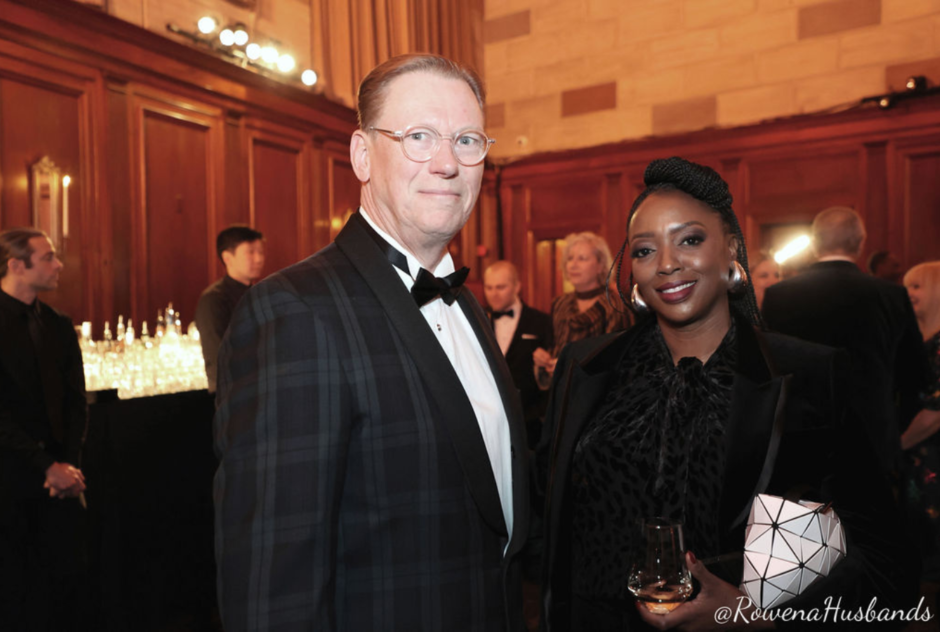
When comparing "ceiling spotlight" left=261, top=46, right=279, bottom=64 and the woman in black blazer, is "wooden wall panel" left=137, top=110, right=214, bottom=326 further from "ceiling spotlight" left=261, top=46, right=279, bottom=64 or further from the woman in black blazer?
the woman in black blazer

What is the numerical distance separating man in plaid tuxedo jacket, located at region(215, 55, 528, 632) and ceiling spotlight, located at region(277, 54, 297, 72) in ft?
19.9

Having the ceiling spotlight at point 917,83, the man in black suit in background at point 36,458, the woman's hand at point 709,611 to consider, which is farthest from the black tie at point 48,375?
the ceiling spotlight at point 917,83

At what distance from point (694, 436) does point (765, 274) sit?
4.43 m

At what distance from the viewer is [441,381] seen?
4.15 ft

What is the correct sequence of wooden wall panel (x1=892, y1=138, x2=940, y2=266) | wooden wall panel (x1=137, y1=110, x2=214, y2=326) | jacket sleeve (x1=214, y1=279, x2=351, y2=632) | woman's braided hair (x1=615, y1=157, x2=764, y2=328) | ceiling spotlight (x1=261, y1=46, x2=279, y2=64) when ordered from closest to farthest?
jacket sleeve (x1=214, y1=279, x2=351, y2=632), woman's braided hair (x1=615, y1=157, x2=764, y2=328), wooden wall panel (x1=137, y1=110, x2=214, y2=326), ceiling spotlight (x1=261, y1=46, x2=279, y2=64), wooden wall panel (x1=892, y1=138, x2=940, y2=266)

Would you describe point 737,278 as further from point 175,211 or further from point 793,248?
point 793,248

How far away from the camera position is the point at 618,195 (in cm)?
885

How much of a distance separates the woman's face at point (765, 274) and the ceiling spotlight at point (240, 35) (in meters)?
4.89

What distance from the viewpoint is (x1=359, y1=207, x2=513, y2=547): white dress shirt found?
4.59ft

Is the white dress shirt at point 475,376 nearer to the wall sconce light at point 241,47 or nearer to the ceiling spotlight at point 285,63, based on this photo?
the wall sconce light at point 241,47

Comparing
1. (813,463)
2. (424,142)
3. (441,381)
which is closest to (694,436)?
(813,463)

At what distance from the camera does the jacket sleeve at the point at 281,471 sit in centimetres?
108

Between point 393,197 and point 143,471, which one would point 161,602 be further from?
point 393,197

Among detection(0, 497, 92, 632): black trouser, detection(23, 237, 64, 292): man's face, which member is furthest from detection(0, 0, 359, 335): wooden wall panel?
detection(0, 497, 92, 632): black trouser
